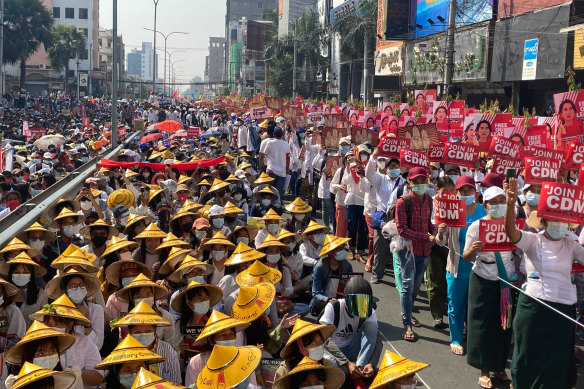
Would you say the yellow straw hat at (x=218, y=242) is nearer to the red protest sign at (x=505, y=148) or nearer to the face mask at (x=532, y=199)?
the face mask at (x=532, y=199)

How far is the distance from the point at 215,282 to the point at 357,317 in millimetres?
1850

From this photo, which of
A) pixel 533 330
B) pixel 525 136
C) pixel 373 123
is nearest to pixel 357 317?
pixel 533 330

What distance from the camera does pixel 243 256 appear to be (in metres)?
6.95

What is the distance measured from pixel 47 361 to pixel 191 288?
142cm

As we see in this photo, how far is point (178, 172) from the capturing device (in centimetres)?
1398

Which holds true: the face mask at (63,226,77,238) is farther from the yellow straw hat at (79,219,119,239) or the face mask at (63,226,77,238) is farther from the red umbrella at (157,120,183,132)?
the red umbrella at (157,120,183,132)

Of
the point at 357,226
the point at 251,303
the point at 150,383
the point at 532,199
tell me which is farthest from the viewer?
the point at 357,226

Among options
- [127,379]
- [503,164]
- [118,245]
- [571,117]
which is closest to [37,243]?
[118,245]

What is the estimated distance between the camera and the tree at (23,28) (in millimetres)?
65062

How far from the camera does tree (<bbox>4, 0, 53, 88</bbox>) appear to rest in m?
65.1

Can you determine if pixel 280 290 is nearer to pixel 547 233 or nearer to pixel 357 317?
pixel 357 317

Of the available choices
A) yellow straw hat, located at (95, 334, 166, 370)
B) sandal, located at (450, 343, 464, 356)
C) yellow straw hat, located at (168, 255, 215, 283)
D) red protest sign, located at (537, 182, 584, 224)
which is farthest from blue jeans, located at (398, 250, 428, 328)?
yellow straw hat, located at (95, 334, 166, 370)

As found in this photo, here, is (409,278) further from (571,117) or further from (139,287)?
(571,117)

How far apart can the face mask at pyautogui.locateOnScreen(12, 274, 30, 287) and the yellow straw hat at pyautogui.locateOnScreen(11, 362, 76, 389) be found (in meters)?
2.29
